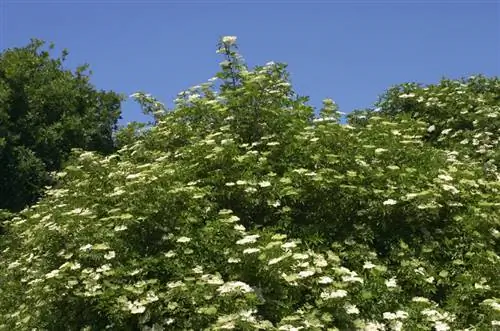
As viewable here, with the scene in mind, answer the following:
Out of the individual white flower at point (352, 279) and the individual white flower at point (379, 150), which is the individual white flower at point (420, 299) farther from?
the individual white flower at point (379, 150)

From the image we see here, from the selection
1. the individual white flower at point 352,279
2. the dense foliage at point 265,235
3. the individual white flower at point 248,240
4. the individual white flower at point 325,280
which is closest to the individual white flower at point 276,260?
the dense foliage at point 265,235

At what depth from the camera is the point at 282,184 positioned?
274 inches

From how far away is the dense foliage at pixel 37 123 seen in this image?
46.9 feet

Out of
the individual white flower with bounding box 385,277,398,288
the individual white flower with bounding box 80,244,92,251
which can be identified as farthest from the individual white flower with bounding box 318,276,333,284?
the individual white flower with bounding box 80,244,92,251

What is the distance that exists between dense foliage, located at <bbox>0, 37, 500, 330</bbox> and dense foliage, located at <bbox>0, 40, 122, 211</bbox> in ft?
18.2

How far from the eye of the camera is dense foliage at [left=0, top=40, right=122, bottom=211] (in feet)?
46.9

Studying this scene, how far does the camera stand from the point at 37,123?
48.8ft

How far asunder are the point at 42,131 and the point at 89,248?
8.94 m

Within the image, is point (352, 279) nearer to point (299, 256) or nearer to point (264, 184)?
point (299, 256)

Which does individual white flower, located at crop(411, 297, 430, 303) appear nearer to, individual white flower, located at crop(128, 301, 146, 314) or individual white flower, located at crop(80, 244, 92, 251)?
individual white flower, located at crop(128, 301, 146, 314)

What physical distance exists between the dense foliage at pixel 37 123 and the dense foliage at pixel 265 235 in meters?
5.53

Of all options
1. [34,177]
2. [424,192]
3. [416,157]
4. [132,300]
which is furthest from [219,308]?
[34,177]

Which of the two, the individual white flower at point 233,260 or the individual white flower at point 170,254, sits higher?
the individual white flower at point 170,254

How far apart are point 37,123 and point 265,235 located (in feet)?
33.2
